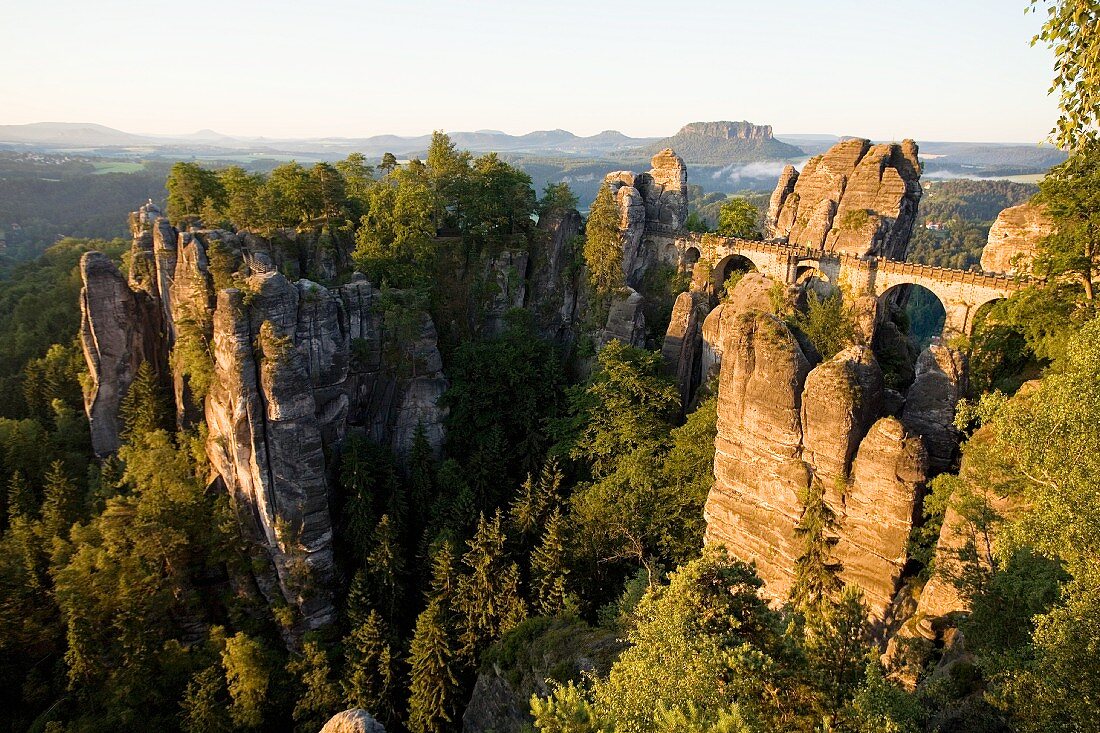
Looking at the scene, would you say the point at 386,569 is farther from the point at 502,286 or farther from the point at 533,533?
the point at 502,286

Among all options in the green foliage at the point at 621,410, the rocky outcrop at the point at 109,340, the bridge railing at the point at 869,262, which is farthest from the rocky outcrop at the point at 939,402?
the rocky outcrop at the point at 109,340

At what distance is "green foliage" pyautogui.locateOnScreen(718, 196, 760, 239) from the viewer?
4591 centimetres

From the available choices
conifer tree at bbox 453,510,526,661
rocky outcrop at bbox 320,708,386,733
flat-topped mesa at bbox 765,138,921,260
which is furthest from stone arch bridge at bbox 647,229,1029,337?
rocky outcrop at bbox 320,708,386,733

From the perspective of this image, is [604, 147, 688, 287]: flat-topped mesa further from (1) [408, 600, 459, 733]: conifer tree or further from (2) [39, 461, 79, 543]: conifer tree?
(2) [39, 461, 79, 543]: conifer tree

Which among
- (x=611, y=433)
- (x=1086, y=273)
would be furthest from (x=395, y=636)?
(x=1086, y=273)

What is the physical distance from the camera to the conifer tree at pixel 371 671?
27250 mm

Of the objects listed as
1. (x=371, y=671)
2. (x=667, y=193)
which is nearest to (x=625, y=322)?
(x=667, y=193)

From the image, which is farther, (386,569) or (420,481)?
(420,481)

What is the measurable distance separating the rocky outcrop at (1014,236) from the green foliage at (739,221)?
15.9 meters

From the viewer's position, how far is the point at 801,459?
22.9 meters

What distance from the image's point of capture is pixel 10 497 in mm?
34625

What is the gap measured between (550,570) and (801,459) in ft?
40.9

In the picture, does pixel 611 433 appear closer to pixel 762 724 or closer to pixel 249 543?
pixel 249 543

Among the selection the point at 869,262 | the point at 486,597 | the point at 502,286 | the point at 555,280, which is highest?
the point at 869,262
